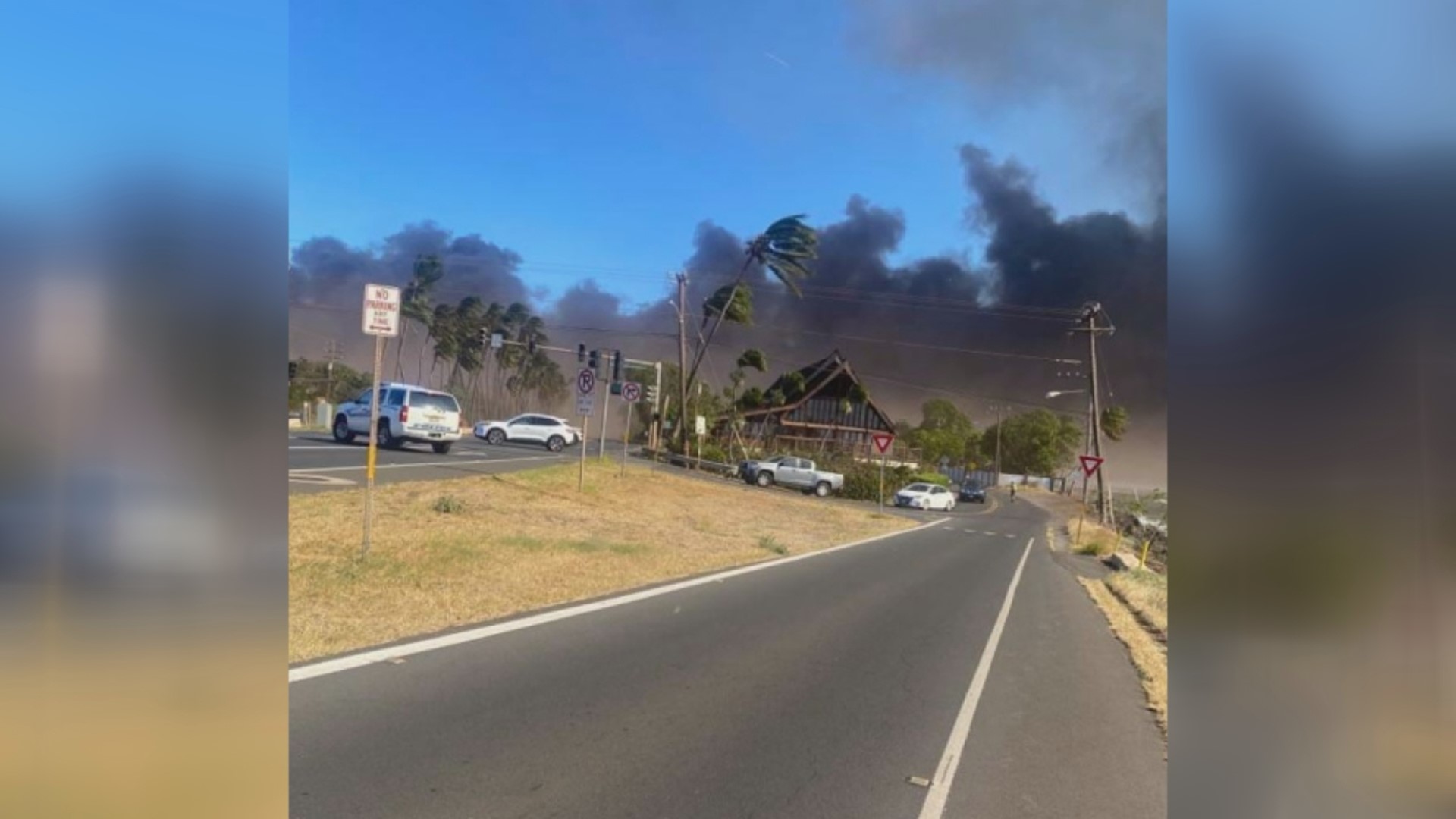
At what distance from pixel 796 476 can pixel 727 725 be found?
28539mm

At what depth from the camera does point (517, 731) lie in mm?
4562

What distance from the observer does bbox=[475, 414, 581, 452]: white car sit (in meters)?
38.3

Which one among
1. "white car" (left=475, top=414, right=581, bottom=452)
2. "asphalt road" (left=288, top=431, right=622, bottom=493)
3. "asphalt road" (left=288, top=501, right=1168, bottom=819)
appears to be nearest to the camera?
"asphalt road" (left=288, top=501, right=1168, bottom=819)

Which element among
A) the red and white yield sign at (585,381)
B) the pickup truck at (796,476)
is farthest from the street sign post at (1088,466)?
the pickup truck at (796,476)

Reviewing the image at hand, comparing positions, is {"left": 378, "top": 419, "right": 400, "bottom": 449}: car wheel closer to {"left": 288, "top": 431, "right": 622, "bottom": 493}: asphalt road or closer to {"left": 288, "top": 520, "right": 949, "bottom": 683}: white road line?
{"left": 288, "top": 431, "right": 622, "bottom": 493}: asphalt road

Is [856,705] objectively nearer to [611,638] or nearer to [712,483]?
[611,638]

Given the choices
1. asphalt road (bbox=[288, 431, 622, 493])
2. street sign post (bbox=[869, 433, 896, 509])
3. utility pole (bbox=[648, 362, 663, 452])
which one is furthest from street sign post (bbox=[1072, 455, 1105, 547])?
utility pole (bbox=[648, 362, 663, 452])

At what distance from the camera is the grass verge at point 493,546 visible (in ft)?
24.5

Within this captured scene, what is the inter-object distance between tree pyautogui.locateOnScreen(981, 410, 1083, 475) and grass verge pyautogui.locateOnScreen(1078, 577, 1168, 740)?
1.51 m
